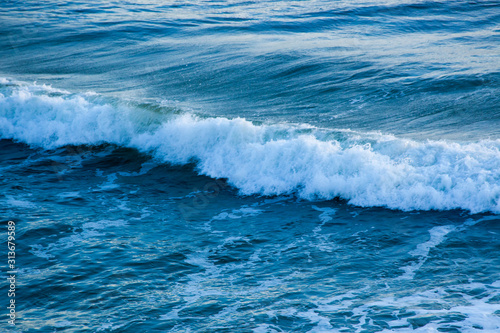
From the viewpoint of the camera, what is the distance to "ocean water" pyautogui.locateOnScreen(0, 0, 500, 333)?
6383mm

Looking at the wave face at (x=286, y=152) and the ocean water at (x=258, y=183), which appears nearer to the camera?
the ocean water at (x=258, y=183)

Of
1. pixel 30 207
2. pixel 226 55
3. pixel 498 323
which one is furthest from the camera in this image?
pixel 226 55

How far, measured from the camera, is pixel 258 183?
10.9 metres

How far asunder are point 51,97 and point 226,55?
721 cm

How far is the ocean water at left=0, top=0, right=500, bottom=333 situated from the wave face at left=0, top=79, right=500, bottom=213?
4cm

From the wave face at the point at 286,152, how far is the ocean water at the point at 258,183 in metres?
0.04

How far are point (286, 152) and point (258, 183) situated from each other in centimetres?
101

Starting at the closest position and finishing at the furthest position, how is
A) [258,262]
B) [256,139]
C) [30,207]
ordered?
[258,262], [30,207], [256,139]

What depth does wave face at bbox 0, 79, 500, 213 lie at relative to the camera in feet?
31.0

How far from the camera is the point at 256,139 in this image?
11883mm

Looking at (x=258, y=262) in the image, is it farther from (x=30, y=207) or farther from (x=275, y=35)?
(x=275, y=35)

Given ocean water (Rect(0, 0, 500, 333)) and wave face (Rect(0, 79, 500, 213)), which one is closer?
ocean water (Rect(0, 0, 500, 333))

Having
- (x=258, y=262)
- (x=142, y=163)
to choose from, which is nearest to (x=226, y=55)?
(x=142, y=163)

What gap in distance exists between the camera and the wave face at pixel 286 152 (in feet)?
31.0
